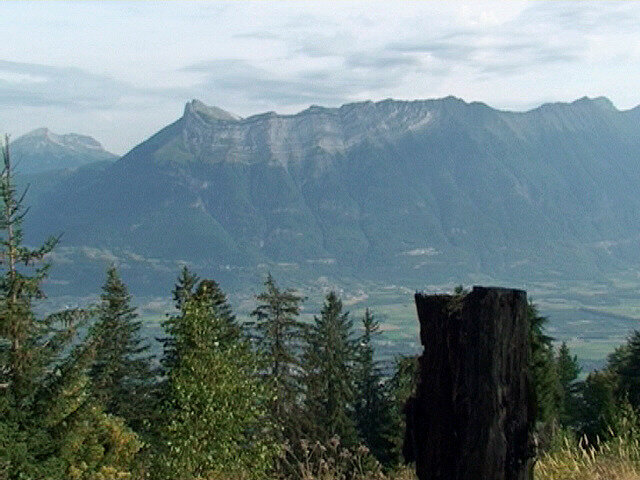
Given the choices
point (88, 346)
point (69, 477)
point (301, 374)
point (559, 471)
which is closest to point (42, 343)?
point (88, 346)

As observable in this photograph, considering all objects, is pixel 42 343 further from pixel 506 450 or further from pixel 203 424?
pixel 506 450

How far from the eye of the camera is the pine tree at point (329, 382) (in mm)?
47625

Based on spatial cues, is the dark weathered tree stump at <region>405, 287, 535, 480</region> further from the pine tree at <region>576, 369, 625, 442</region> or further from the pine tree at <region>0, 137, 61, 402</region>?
the pine tree at <region>576, 369, 625, 442</region>

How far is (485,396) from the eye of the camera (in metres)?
5.03

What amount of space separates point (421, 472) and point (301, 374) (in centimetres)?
4063

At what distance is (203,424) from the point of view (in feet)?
74.1

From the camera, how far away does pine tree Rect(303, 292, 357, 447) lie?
47.6m

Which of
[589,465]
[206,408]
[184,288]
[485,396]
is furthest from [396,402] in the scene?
[485,396]

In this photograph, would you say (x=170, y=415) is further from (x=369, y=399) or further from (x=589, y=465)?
(x=369, y=399)

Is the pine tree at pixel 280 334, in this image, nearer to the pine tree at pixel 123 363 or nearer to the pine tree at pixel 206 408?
the pine tree at pixel 123 363

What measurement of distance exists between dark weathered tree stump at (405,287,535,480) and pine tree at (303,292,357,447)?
40.2 m

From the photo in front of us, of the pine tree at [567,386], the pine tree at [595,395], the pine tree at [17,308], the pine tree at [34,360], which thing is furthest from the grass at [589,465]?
the pine tree at [567,386]

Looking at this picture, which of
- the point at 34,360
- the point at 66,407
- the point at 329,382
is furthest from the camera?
the point at 329,382

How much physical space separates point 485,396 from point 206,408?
18.6 m
